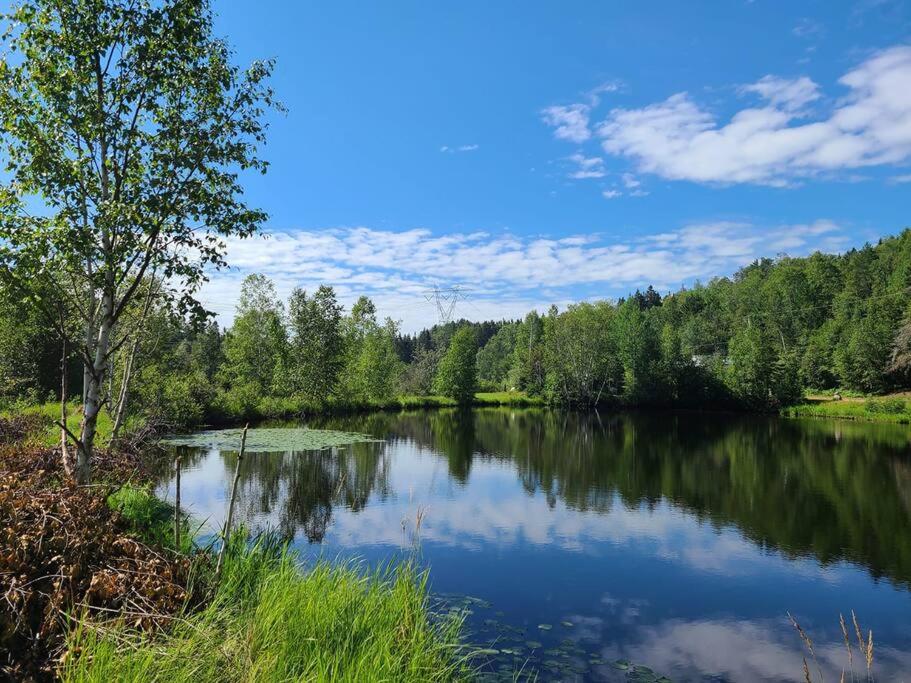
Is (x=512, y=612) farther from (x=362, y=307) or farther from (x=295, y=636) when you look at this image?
(x=362, y=307)

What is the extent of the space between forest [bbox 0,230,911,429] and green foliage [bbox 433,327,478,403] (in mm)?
155

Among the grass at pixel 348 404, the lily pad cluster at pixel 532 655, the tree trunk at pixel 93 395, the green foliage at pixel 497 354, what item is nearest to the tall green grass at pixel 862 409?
the grass at pixel 348 404

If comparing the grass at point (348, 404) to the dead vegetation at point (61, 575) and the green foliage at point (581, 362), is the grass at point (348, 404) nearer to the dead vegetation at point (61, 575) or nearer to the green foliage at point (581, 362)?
the green foliage at point (581, 362)

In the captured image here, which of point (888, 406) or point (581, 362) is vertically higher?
point (581, 362)

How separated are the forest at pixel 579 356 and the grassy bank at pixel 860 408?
2655mm

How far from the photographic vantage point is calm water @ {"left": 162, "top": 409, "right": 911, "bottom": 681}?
1015 cm

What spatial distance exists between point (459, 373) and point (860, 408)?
44.9 m

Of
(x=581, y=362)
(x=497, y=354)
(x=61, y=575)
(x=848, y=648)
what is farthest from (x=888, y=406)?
(x=497, y=354)

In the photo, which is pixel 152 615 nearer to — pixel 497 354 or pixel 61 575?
pixel 61 575

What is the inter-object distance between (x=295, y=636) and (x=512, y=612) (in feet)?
20.9

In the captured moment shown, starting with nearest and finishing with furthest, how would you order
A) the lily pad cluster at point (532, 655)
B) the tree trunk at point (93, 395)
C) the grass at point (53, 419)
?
the tree trunk at point (93, 395), the lily pad cluster at point (532, 655), the grass at point (53, 419)

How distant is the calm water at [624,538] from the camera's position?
33.3 feet

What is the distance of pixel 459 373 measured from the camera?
7694 cm

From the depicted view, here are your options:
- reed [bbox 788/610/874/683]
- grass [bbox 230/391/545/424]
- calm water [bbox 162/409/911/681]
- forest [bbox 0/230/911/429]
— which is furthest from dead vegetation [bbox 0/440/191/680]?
grass [bbox 230/391/545/424]
